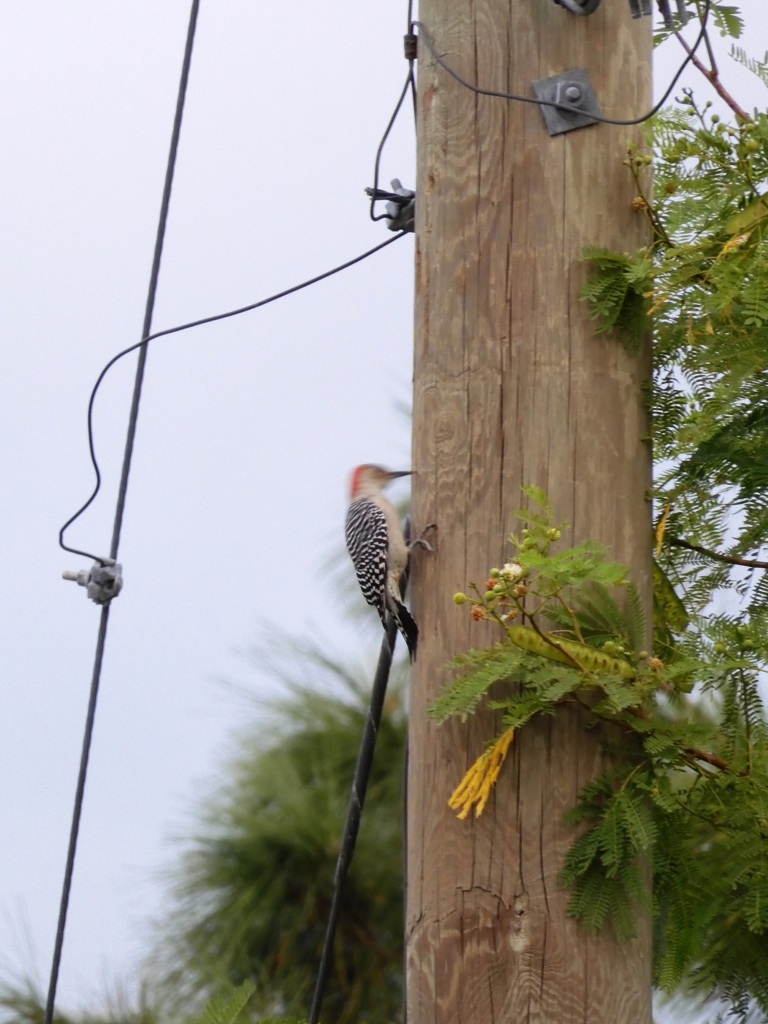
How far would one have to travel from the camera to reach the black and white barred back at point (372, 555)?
3873mm

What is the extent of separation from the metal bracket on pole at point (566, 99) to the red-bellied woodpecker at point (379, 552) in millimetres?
1062

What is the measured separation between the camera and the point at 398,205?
3.73 m

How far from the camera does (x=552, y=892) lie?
9.10 feet

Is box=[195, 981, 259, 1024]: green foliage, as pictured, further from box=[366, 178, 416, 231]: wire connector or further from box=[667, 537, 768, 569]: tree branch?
box=[366, 178, 416, 231]: wire connector

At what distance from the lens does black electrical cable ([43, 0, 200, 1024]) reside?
401 centimetres

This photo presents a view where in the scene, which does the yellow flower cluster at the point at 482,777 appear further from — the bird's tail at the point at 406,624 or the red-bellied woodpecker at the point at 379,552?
the red-bellied woodpecker at the point at 379,552

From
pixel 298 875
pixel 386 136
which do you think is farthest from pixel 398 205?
pixel 298 875

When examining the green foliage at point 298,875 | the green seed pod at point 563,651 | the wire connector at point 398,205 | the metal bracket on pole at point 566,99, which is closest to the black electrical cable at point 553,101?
the metal bracket on pole at point 566,99

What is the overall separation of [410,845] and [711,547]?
92cm

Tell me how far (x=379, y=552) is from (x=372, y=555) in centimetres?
2

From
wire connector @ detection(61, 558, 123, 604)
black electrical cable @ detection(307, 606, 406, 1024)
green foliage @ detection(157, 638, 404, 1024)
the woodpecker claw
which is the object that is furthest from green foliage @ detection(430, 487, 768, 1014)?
green foliage @ detection(157, 638, 404, 1024)

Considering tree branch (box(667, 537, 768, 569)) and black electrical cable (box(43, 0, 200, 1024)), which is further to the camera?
black electrical cable (box(43, 0, 200, 1024))

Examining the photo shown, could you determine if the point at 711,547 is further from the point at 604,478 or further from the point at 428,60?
the point at 428,60

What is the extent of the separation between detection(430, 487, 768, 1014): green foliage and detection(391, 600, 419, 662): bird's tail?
0.18 metres
